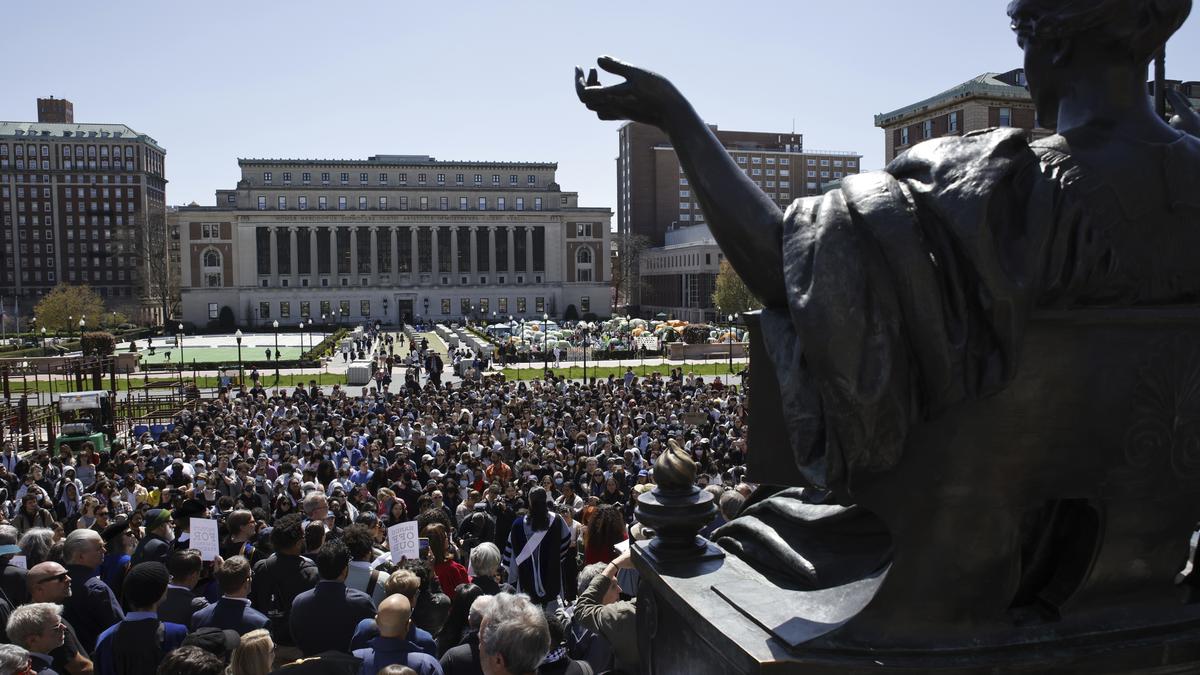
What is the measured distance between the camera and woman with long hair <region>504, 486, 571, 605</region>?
7.68 meters

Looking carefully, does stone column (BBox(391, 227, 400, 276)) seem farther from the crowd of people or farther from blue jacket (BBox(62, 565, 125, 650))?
blue jacket (BBox(62, 565, 125, 650))

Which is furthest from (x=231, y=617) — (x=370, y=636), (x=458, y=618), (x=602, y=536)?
(x=602, y=536)

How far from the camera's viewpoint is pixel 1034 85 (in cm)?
301

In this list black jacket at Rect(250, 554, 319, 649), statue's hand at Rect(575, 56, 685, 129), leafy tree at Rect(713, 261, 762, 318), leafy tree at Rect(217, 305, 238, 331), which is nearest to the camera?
statue's hand at Rect(575, 56, 685, 129)

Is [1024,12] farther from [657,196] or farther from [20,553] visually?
[657,196]

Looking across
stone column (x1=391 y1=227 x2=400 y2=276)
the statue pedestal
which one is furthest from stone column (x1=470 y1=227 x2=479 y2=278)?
the statue pedestal

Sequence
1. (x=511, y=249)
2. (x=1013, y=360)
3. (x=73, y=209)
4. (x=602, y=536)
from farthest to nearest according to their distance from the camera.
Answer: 1. (x=73, y=209)
2. (x=511, y=249)
3. (x=602, y=536)
4. (x=1013, y=360)

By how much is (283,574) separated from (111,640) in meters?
1.36

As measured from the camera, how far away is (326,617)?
5223 millimetres

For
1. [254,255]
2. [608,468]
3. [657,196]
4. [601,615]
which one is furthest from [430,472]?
[657,196]

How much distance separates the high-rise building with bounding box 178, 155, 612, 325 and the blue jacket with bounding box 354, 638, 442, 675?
9838 cm

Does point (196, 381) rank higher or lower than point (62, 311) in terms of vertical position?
lower

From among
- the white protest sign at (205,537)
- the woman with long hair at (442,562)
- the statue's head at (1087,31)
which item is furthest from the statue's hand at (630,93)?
the white protest sign at (205,537)

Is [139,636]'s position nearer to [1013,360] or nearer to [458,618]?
[458,618]
